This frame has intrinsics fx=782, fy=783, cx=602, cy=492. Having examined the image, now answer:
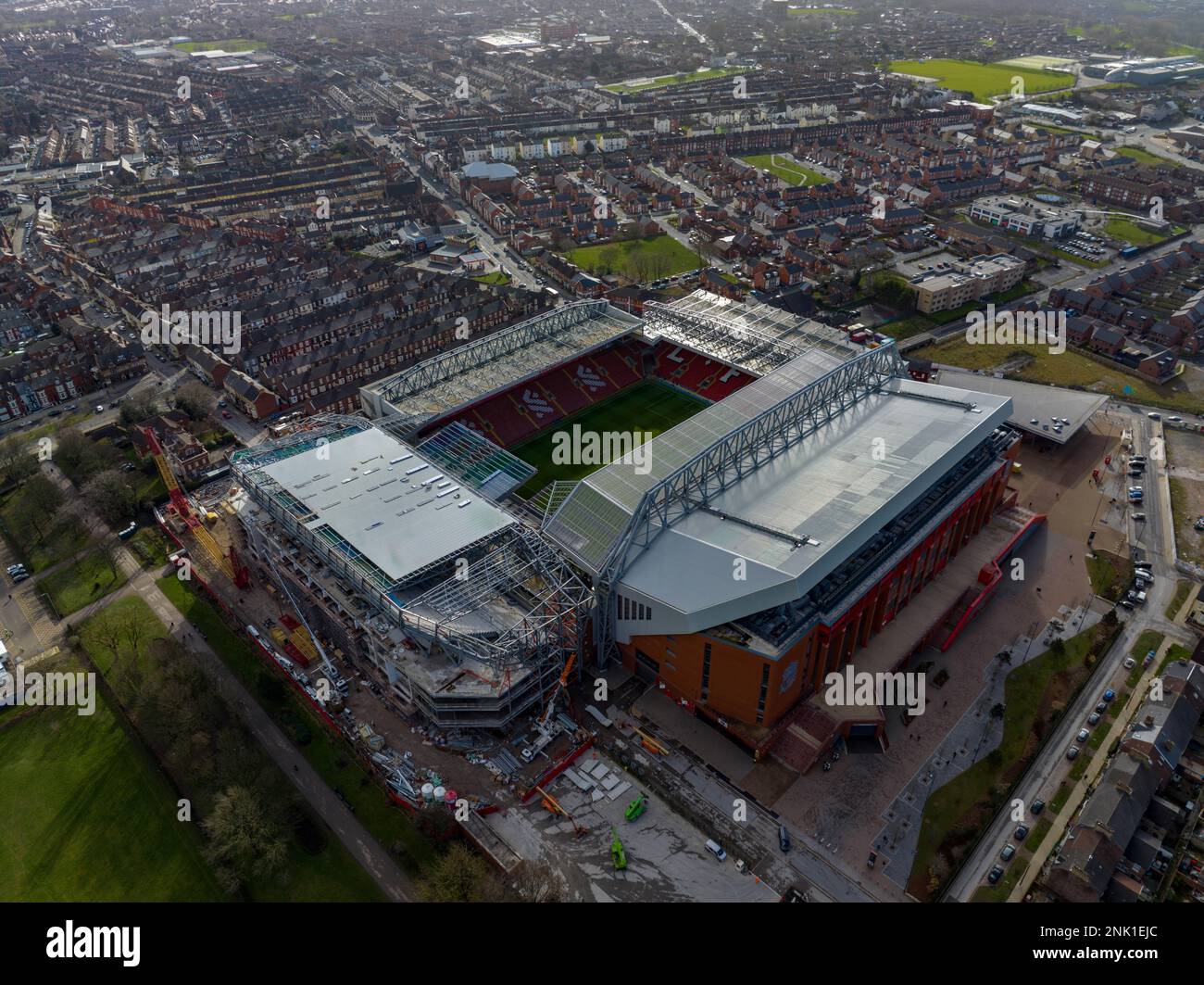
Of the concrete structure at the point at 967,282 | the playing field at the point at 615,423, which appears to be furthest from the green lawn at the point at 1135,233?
the playing field at the point at 615,423

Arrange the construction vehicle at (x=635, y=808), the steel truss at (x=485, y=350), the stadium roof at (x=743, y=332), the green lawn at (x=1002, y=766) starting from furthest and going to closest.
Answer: the stadium roof at (x=743, y=332), the steel truss at (x=485, y=350), the construction vehicle at (x=635, y=808), the green lawn at (x=1002, y=766)

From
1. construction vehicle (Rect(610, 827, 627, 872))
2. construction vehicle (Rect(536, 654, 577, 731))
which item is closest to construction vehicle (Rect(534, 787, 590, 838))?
construction vehicle (Rect(610, 827, 627, 872))

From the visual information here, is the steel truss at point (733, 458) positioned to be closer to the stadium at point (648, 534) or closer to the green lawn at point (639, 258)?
the stadium at point (648, 534)

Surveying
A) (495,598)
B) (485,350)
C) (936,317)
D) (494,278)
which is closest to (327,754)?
(495,598)

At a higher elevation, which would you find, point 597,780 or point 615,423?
point 615,423

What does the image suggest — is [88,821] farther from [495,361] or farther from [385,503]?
[495,361]
